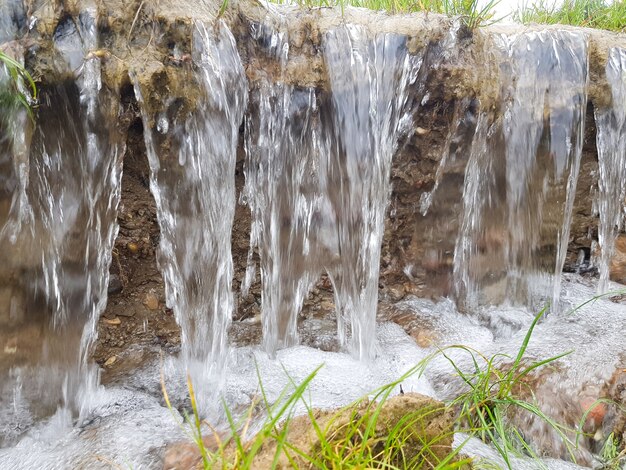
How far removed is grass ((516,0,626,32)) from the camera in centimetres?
346

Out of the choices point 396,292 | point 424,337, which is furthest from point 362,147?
point 424,337

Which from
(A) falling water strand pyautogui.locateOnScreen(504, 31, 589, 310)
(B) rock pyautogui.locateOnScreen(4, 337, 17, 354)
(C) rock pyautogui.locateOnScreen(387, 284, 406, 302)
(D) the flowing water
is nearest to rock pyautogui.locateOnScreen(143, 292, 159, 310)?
(D) the flowing water

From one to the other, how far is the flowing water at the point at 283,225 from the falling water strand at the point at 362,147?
0.04 ft

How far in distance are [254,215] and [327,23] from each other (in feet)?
3.72

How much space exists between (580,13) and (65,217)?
3.85 meters

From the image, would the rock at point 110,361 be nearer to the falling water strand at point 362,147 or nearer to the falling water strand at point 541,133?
the falling water strand at point 362,147

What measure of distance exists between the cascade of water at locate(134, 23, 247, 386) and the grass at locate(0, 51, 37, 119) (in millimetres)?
410

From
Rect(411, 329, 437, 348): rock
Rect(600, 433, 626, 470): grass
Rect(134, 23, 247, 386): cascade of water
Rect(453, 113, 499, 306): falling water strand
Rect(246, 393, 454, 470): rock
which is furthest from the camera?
Rect(453, 113, 499, 306): falling water strand

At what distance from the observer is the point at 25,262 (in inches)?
79.7

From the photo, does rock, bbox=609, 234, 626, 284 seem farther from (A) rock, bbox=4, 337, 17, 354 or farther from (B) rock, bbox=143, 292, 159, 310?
(A) rock, bbox=4, 337, 17, 354

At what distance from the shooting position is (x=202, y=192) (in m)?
2.33

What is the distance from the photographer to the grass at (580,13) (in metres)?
3.46

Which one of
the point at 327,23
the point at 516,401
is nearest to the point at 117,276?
the point at 327,23

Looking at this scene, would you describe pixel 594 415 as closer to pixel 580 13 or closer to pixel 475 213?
pixel 475 213
